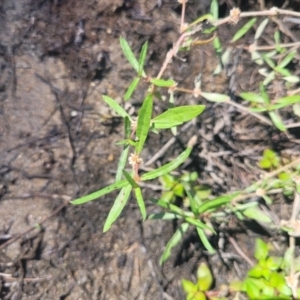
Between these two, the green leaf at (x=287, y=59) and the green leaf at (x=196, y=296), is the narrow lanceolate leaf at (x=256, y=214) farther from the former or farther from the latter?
the green leaf at (x=287, y=59)

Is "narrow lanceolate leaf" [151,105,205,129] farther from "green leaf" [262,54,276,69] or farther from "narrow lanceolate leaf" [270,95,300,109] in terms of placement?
"green leaf" [262,54,276,69]

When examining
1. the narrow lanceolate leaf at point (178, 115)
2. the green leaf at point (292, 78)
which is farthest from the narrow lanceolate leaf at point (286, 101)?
the narrow lanceolate leaf at point (178, 115)

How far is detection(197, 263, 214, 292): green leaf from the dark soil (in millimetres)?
39

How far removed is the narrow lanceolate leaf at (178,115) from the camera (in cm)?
106

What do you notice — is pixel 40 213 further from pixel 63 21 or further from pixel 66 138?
pixel 63 21

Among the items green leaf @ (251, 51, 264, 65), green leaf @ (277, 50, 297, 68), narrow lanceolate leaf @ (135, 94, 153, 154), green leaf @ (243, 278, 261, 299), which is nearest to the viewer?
narrow lanceolate leaf @ (135, 94, 153, 154)

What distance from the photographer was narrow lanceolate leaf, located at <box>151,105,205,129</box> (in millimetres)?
1057

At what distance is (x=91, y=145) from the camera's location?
175cm

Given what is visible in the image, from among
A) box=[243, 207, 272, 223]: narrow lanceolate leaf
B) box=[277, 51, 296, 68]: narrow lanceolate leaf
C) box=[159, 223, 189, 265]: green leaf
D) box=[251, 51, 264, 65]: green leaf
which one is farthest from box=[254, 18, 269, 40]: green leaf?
Result: box=[159, 223, 189, 265]: green leaf

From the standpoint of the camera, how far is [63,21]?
1.82 m

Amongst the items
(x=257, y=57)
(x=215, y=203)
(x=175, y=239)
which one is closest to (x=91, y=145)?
(x=175, y=239)

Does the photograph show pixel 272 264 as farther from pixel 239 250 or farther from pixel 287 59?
pixel 287 59

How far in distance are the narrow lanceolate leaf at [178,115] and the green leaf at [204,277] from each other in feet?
2.43

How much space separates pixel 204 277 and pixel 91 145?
63cm
